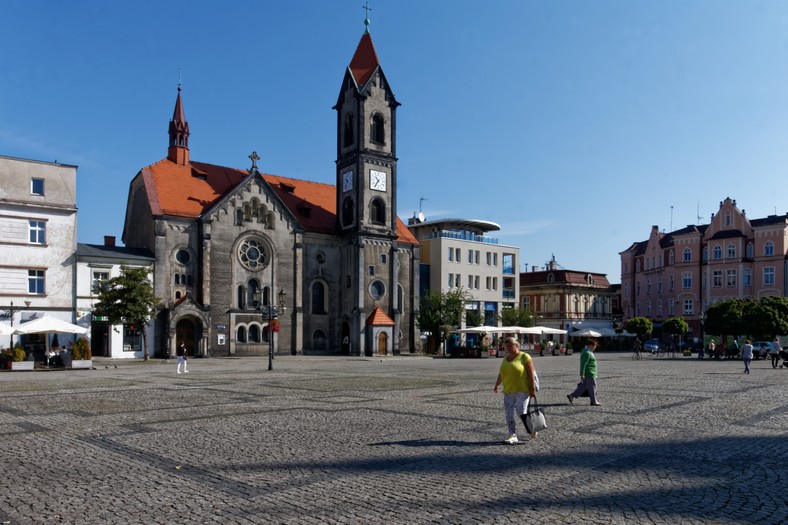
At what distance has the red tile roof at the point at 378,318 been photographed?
5900cm

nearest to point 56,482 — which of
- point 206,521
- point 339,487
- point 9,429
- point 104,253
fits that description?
point 206,521

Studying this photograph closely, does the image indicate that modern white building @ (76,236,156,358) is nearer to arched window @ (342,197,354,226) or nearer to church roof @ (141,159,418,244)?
church roof @ (141,159,418,244)

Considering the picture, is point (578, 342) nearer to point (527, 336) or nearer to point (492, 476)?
point (527, 336)

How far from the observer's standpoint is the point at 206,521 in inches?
276

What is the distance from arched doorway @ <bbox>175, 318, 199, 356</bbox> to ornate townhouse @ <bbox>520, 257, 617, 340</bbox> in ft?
175

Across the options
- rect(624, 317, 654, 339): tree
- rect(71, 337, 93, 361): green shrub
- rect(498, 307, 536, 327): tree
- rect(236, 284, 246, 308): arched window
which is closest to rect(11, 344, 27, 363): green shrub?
rect(71, 337, 93, 361): green shrub

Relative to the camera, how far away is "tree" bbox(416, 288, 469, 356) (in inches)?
2499

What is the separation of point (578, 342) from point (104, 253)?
53.5 m

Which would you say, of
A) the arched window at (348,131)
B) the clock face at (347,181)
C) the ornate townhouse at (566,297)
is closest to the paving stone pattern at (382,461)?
the clock face at (347,181)

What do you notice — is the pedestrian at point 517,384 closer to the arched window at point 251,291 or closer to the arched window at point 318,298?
the arched window at point 251,291

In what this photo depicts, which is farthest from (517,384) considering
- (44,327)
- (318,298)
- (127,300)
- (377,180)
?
(377,180)

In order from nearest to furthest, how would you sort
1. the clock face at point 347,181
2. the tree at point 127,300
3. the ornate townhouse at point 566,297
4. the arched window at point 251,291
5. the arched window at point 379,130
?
1. the tree at point 127,300
2. the arched window at point 251,291
3. the clock face at point 347,181
4. the arched window at point 379,130
5. the ornate townhouse at point 566,297

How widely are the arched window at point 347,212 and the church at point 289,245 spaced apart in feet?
0.29

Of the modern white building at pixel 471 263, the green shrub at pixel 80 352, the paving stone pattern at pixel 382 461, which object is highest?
the modern white building at pixel 471 263
